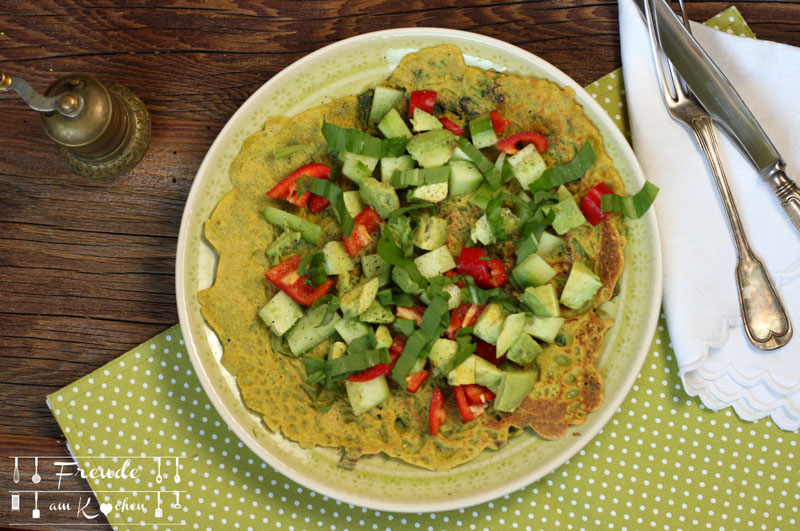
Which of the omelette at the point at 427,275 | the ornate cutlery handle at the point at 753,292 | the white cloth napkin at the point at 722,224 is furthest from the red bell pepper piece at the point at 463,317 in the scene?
the ornate cutlery handle at the point at 753,292

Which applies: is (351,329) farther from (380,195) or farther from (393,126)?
(393,126)

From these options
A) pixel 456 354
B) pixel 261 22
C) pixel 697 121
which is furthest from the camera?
pixel 261 22

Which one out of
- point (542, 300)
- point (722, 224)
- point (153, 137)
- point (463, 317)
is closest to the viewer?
point (542, 300)

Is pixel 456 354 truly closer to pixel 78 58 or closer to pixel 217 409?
pixel 217 409

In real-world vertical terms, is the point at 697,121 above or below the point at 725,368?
above

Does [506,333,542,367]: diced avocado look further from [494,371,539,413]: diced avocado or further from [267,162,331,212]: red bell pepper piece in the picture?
[267,162,331,212]: red bell pepper piece

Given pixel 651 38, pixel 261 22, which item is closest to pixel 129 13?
pixel 261 22

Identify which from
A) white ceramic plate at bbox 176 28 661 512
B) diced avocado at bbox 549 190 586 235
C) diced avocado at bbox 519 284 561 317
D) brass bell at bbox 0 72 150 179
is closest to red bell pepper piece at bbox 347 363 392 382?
white ceramic plate at bbox 176 28 661 512

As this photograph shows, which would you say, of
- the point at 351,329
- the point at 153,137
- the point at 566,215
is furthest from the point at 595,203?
the point at 153,137
